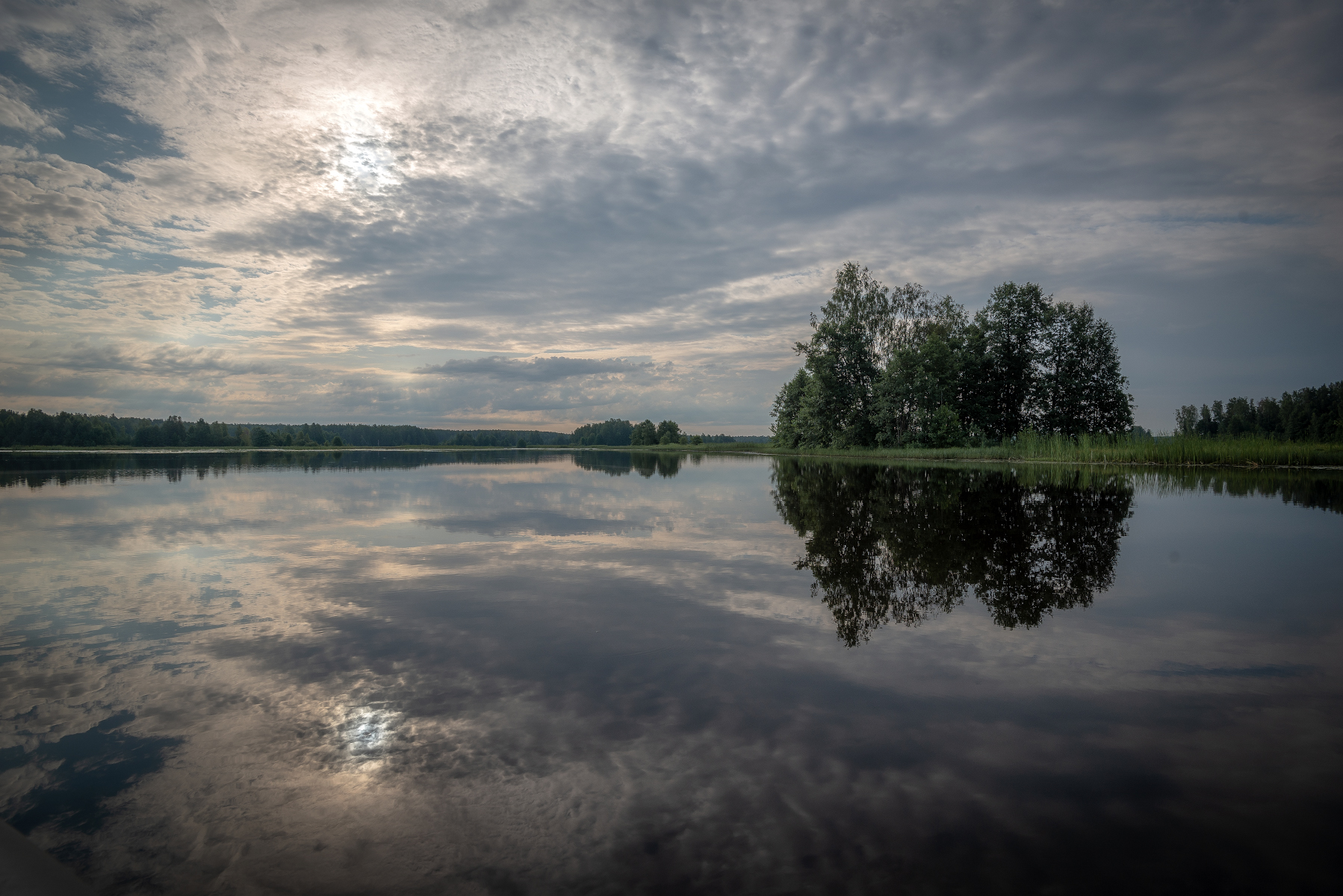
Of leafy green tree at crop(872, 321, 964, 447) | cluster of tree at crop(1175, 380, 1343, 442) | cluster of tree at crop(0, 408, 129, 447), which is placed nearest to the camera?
leafy green tree at crop(872, 321, 964, 447)

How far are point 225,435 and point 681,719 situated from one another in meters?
136

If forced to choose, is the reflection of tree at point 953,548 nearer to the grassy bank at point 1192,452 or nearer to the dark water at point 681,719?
the dark water at point 681,719

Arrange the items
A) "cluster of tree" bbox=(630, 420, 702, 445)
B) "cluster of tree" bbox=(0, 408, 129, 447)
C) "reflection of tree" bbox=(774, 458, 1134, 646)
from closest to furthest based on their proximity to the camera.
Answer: "reflection of tree" bbox=(774, 458, 1134, 646), "cluster of tree" bbox=(0, 408, 129, 447), "cluster of tree" bbox=(630, 420, 702, 445)

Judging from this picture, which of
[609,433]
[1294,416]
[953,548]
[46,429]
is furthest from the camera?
[609,433]

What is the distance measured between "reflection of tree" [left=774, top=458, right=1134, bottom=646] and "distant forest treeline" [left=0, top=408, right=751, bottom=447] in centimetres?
11607

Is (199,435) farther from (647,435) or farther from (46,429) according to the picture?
(647,435)

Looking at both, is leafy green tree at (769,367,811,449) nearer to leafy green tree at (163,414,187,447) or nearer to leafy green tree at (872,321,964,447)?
leafy green tree at (872,321,964,447)

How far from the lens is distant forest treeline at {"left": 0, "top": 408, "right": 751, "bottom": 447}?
8938 centimetres

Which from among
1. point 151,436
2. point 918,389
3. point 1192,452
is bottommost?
point 1192,452

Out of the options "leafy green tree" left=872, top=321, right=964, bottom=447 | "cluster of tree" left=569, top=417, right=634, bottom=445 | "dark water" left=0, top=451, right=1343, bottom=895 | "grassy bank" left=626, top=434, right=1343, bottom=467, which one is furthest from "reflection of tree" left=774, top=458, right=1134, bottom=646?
"cluster of tree" left=569, top=417, right=634, bottom=445

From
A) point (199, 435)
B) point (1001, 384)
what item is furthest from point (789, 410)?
point (199, 435)

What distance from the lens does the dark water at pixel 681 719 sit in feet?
8.08

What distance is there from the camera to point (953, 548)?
28.9 ft

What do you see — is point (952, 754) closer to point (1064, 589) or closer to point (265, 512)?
point (1064, 589)
